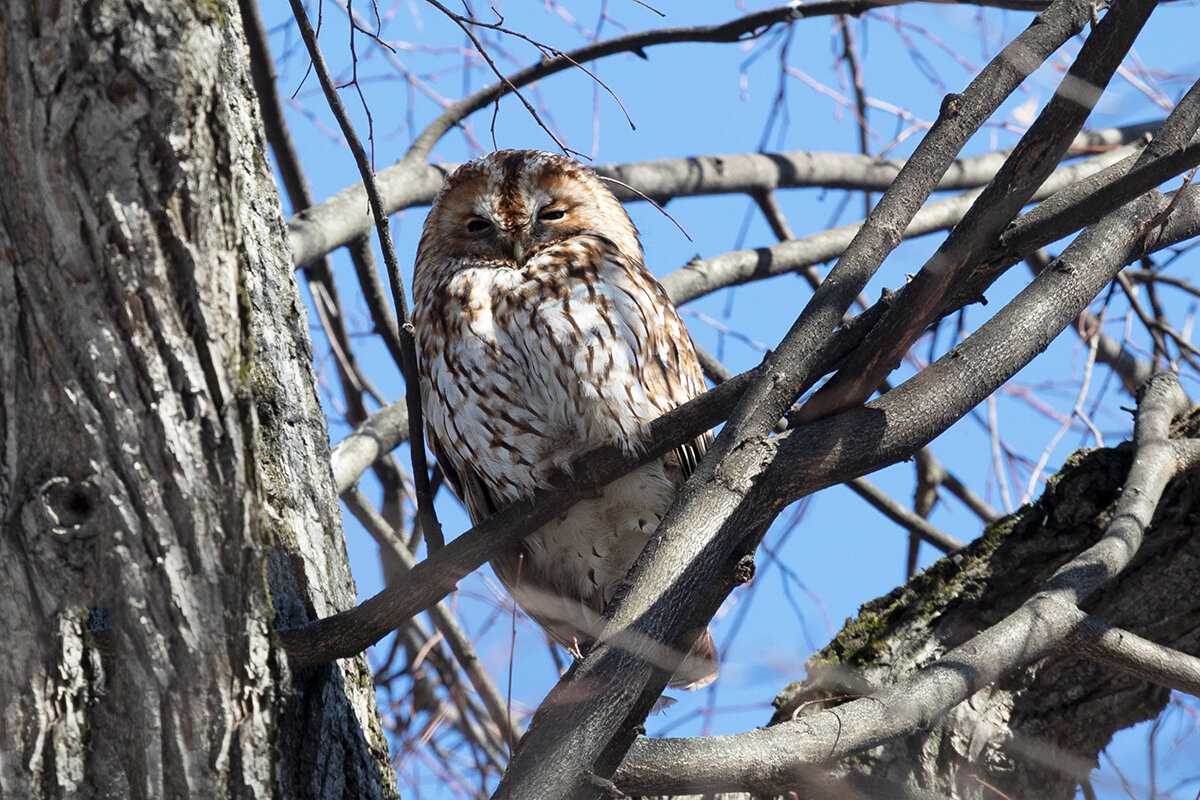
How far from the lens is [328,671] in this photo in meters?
1.76

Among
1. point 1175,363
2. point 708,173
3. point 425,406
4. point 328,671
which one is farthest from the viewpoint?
point 708,173

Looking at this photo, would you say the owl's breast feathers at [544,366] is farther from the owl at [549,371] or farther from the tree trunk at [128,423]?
the tree trunk at [128,423]

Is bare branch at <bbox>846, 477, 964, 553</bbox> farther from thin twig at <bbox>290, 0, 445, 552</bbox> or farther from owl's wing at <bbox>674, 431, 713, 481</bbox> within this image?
thin twig at <bbox>290, 0, 445, 552</bbox>

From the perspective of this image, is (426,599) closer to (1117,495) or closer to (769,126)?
(1117,495)

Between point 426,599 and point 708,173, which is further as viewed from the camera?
point 708,173

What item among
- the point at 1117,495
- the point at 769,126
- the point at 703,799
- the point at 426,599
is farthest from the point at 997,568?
the point at 769,126

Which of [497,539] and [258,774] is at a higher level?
[497,539]

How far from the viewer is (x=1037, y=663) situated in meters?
2.43

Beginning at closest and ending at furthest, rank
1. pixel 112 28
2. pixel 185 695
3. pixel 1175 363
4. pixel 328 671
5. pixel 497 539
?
pixel 112 28 < pixel 185 695 < pixel 328 671 < pixel 497 539 < pixel 1175 363

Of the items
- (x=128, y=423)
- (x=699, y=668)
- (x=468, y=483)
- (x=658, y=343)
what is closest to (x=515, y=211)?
(x=658, y=343)

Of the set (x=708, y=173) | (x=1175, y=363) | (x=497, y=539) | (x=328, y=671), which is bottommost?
(x=328, y=671)

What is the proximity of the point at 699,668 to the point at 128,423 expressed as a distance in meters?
1.94

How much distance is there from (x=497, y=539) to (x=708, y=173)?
2.00 meters

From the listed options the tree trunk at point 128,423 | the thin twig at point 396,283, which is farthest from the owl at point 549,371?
the tree trunk at point 128,423
